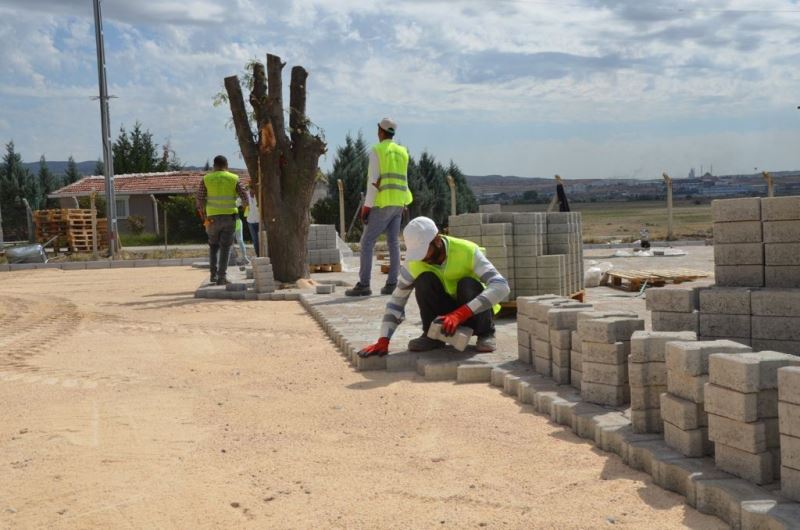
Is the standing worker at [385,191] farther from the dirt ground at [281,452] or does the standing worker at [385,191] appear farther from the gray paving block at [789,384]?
the gray paving block at [789,384]

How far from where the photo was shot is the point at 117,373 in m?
7.01

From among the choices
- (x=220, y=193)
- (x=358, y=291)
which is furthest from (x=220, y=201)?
(x=358, y=291)

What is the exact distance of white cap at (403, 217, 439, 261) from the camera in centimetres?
636

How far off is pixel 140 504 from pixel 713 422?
8.09ft

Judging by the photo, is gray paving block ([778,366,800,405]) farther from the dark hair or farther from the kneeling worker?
the dark hair

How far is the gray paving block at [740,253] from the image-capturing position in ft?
18.2

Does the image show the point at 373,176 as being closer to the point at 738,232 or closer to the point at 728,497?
the point at 738,232

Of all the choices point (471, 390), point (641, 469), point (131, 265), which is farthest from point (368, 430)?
point (131, 265)

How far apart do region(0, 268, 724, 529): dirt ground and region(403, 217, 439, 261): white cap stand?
0.92 meters

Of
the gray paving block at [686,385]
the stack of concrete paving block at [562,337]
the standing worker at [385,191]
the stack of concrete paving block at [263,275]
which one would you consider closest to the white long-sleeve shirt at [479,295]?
the stack of concrete paving block at [562,337]

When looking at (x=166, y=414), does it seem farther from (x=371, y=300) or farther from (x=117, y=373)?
(x=371, y=300)

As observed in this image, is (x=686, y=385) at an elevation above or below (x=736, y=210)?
below

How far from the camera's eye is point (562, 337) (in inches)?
214

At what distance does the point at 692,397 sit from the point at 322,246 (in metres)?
13.9
